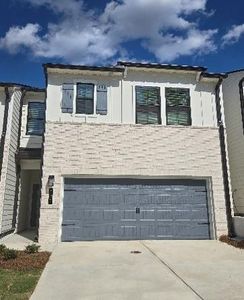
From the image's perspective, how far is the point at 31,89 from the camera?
17.4m

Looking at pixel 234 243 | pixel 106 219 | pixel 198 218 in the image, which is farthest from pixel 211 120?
pixel 106 219

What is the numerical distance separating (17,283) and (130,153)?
8441mm

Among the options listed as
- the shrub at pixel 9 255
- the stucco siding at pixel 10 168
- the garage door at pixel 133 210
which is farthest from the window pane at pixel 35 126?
the shrub at pixel 9 255

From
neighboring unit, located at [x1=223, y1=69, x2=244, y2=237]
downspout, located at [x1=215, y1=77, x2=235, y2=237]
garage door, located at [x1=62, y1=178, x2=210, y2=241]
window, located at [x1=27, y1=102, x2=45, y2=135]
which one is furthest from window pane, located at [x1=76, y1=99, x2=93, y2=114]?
neighboring unit, located at [x1=223, y1=69, x2=244, y2=237]

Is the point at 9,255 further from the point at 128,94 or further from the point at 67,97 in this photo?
the point at 128,94

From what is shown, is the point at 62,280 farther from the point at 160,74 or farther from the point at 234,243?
the point at 160,74

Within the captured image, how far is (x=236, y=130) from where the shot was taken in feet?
58.0

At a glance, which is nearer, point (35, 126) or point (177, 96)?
point (177, 96)

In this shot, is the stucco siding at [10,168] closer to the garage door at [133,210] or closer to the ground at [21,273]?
the garage door at [133,210]

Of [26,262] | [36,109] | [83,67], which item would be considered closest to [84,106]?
[83,67]

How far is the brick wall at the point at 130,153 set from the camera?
13969 mm

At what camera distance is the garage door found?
44.8ft

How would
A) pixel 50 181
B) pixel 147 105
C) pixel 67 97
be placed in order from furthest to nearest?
pixel 147 105 → pixel 67 97 → pixel 50 181

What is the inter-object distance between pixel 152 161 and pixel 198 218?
328 cm
